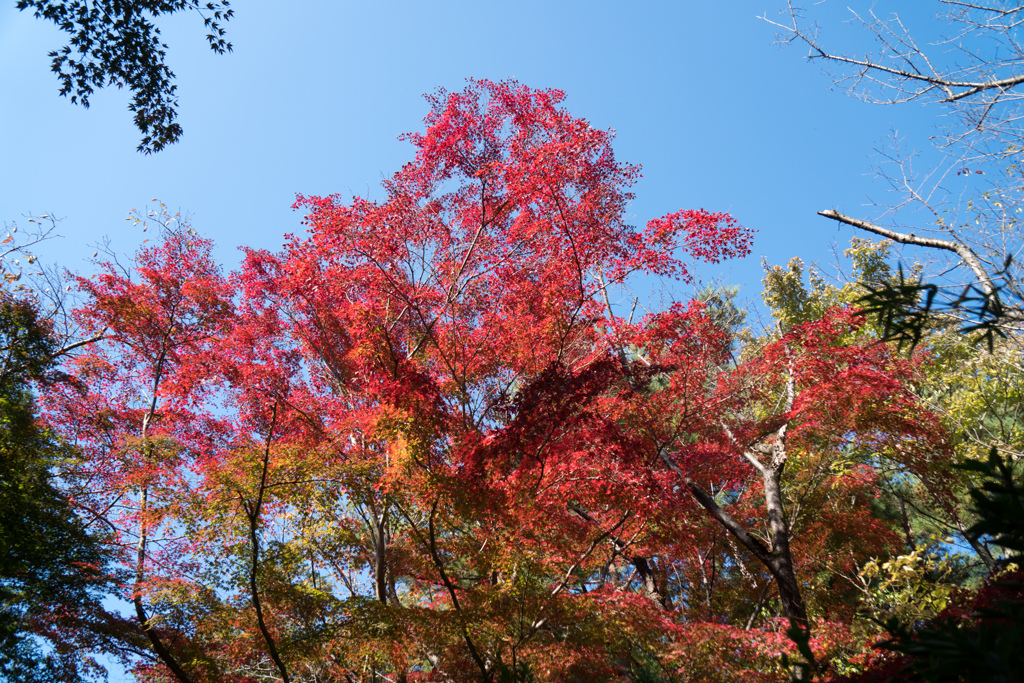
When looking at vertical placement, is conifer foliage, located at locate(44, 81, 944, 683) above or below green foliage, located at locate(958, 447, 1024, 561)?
above

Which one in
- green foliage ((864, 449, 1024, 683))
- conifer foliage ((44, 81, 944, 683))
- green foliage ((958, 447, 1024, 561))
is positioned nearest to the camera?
green foliage ((864, 449, 1024, 683))

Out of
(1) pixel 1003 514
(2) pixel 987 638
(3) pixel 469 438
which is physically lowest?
(2) pixel 987 638

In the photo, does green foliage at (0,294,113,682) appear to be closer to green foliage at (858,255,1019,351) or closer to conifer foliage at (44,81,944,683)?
conifer foliage at (44,81,944,683)

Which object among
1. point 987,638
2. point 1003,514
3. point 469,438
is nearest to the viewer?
point 987,638

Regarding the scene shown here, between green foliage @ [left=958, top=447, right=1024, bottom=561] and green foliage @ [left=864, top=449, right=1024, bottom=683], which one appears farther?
green foliage @ [left=958, top=447, right=1024, bottom=561]

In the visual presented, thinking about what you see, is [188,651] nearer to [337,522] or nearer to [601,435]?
[337,522]

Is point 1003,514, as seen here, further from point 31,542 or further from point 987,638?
point 31,542

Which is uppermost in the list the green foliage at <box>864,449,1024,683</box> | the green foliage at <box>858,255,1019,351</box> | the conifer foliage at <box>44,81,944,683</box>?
the conifer foliage at <box>44,81,944,683</box>

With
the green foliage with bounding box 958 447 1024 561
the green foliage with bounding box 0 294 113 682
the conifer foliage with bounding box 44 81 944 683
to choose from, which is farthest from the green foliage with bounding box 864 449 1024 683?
the green foliage with bounding box 0 294 113 682

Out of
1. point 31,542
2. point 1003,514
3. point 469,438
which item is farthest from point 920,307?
point 31,542

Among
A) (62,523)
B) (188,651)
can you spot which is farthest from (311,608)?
(62,523)

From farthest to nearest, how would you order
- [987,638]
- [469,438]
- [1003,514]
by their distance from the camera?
[469,438] < [1003,514] < [987,638]

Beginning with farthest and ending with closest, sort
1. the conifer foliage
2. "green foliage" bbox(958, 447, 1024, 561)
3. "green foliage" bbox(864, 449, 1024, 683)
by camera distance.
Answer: the conifer foliage
"green foliage" bbox(958, 447, 1024, 561)
"green foliage" bbox(864, 449, 1024, 683)

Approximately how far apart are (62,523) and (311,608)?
185 inches
